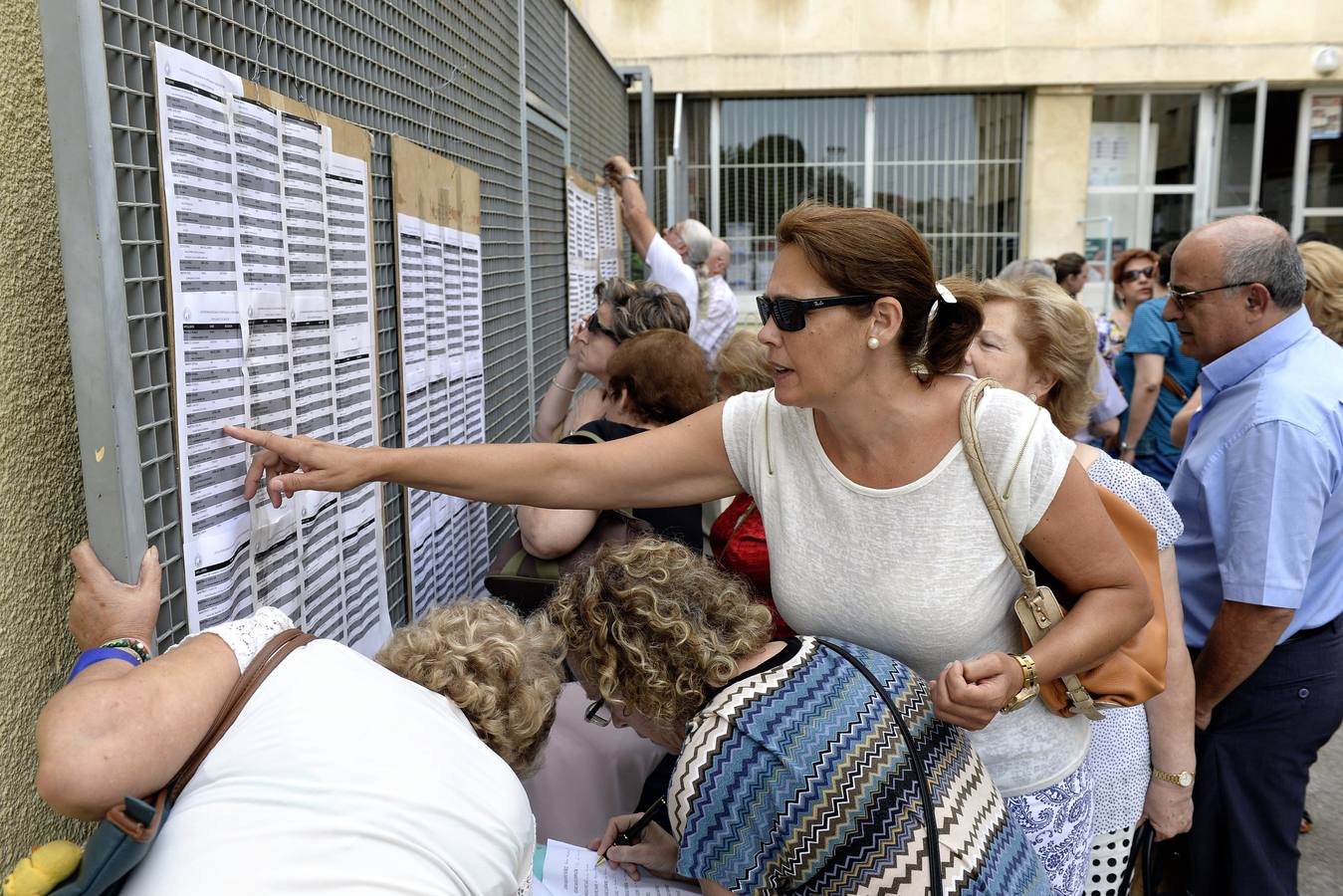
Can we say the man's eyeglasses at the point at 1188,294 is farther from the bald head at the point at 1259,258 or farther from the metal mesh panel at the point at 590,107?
the metal mesh panel at the point at 590,107

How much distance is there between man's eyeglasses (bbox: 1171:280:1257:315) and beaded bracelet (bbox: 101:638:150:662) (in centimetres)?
263

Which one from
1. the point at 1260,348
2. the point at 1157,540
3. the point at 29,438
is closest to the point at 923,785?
the point at 1157,540

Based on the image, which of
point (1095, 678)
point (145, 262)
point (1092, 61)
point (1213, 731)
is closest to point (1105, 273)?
point (1092, 61)

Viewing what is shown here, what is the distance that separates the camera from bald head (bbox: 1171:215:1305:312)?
8.87 feet

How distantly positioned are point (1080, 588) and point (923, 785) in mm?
601

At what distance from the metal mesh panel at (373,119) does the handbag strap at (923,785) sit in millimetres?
1007

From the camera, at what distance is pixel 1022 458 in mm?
1835

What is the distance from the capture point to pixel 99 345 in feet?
4.06

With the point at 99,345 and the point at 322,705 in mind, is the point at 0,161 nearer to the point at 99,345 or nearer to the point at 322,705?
the point at 99,345

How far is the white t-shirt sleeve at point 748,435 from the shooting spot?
2.12 meters

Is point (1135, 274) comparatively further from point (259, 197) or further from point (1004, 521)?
point (259, 197)

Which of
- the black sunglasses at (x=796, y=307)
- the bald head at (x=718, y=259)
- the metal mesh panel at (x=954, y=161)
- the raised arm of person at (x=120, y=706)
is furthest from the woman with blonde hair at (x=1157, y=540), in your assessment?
the metal mesh panel at (x=954, y=161)

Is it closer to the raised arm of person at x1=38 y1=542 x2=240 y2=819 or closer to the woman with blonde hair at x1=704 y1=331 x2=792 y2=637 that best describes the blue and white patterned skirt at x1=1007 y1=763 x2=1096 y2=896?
the woman with blonde hair at x1=704 y1=331 x2=792 y2=637

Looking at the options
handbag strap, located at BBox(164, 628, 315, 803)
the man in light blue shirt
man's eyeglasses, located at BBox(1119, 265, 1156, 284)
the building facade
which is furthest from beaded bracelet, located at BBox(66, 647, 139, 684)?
the building facade
